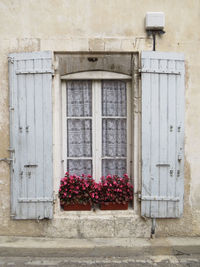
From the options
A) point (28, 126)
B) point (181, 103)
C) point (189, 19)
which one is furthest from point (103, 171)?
point (189, 19)

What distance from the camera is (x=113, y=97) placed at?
345 cm

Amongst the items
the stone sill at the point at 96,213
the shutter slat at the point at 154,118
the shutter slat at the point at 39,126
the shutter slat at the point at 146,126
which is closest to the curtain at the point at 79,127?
the shutter slat at the point at 39,126

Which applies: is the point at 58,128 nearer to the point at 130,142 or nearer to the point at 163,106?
the point at 130,142

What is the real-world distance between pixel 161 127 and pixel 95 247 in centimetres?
180

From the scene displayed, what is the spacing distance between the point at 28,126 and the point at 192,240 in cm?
270

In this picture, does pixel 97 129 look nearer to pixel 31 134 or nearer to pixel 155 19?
pixel 31 134

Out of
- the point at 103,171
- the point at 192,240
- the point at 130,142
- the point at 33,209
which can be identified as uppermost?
the point at 130,142

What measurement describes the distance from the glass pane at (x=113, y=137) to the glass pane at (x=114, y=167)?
90mm

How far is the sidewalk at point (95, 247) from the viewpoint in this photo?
2990 mm

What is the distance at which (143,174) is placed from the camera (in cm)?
321

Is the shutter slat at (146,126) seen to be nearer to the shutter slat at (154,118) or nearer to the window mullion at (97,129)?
the shutter slat at (154,118)

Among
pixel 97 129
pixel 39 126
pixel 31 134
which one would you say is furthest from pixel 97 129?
pixel 31 134

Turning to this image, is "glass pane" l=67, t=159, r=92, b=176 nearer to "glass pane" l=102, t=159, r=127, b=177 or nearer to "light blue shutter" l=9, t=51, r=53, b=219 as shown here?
"glass pane" l=102, t=159, r=127, b=177

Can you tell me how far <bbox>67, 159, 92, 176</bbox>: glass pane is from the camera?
349cm
